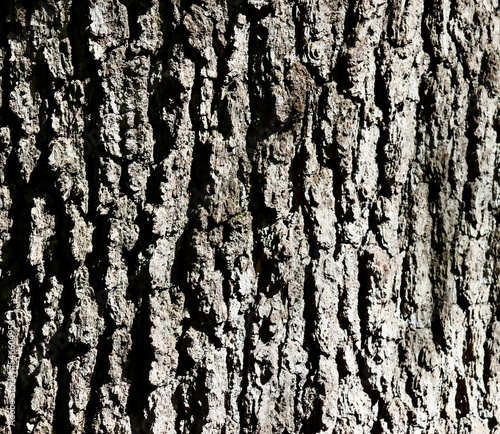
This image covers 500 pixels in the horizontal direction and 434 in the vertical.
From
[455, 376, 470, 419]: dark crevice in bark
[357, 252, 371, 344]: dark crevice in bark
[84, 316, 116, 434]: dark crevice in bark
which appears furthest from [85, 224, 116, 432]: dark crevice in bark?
[455, 376, 470, 419]: dark crevice in bark

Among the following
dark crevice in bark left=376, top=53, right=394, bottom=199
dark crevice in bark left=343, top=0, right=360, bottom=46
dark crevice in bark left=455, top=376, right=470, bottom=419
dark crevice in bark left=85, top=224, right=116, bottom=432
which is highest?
dark crevice in bark left=343, top=0, right=360, bottom=46

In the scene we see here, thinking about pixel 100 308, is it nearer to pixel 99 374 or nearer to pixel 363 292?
pixel 99 374

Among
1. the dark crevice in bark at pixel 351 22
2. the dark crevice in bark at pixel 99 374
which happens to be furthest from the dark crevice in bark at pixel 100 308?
the dark crevice in bark at pixel 351 22

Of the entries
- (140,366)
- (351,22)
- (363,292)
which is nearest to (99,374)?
(140,366)

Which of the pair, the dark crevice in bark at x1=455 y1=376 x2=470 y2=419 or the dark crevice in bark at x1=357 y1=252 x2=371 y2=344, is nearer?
the dark crevice in bark at x1=357 y1=252 x2=371 y2=344

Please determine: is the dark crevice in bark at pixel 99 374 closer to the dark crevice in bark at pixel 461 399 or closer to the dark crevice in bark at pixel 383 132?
the dark crevice in bark at pixel 383 132

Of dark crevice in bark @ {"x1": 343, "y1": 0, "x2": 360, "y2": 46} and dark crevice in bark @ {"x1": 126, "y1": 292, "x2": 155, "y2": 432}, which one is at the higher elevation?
dark crevice in bark @ {"x1": 343, "y1": 0, "x2": 360, "y2": 46}

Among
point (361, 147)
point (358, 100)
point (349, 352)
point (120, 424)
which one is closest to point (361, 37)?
point (358, 100)

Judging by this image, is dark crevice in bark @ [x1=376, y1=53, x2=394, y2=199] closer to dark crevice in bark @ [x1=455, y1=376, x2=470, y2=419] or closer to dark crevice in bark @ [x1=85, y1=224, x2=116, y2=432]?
dark crevice in bark @ [x1=455, y1=376, x2=470, y2=419]
